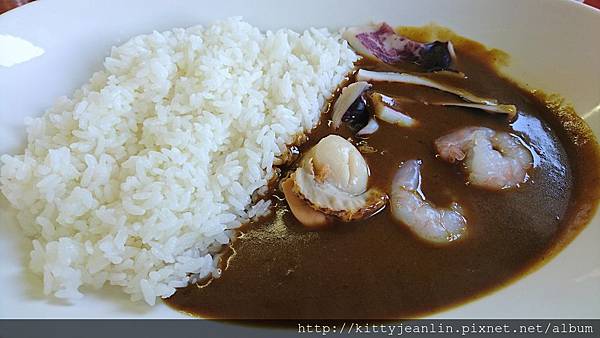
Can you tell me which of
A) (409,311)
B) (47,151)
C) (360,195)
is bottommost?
(409,311)

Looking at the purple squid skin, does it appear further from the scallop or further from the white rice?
the scallop

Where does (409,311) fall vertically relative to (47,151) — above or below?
below

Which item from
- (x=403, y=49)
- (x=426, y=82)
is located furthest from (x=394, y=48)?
(x=426, y=82)

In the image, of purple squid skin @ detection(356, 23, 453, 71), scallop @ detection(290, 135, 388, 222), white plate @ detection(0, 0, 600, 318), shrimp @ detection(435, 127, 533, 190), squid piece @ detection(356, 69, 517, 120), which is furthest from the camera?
purple squid skin @ detection(356, 23, 453, 71)

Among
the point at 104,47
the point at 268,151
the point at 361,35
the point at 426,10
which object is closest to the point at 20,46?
the point at 104,47

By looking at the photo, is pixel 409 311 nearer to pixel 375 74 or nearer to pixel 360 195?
pixel 360 195

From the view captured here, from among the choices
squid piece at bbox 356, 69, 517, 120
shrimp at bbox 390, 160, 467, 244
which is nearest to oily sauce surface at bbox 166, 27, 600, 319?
shrimp at bbox 390, 160, 467, 244

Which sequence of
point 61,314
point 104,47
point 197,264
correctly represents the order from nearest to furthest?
point 61,314 < point 197,264 < point 104,47
